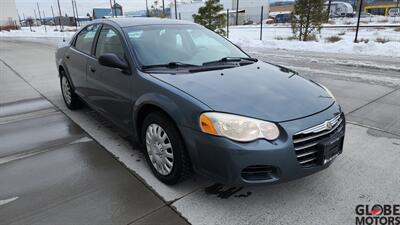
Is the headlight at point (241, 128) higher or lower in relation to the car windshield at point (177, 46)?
lower

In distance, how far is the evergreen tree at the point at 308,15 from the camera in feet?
47.6

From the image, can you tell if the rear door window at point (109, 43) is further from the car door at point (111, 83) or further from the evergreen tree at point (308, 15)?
the evergreen tree at point (308, 15)

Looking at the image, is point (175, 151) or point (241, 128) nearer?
point (241, 128)

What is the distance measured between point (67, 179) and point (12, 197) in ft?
1.59

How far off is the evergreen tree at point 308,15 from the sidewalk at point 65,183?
42.4 feet

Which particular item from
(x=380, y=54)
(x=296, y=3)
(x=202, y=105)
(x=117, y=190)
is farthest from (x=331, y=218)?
(x=296, y=3)

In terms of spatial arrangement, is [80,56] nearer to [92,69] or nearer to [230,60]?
[92,69]

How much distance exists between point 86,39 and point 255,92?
9.89 ft

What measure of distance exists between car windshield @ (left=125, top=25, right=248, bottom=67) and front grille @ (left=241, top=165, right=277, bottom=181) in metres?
1.39

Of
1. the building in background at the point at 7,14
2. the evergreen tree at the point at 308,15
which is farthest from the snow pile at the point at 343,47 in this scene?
the building in background at the point at 7,14

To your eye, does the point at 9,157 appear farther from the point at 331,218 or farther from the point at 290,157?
the point at 331,218

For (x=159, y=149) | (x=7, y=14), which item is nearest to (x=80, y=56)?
(x=159, y=149)

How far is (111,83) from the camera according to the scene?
11.7 ft

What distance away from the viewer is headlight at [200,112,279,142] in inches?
91.0
